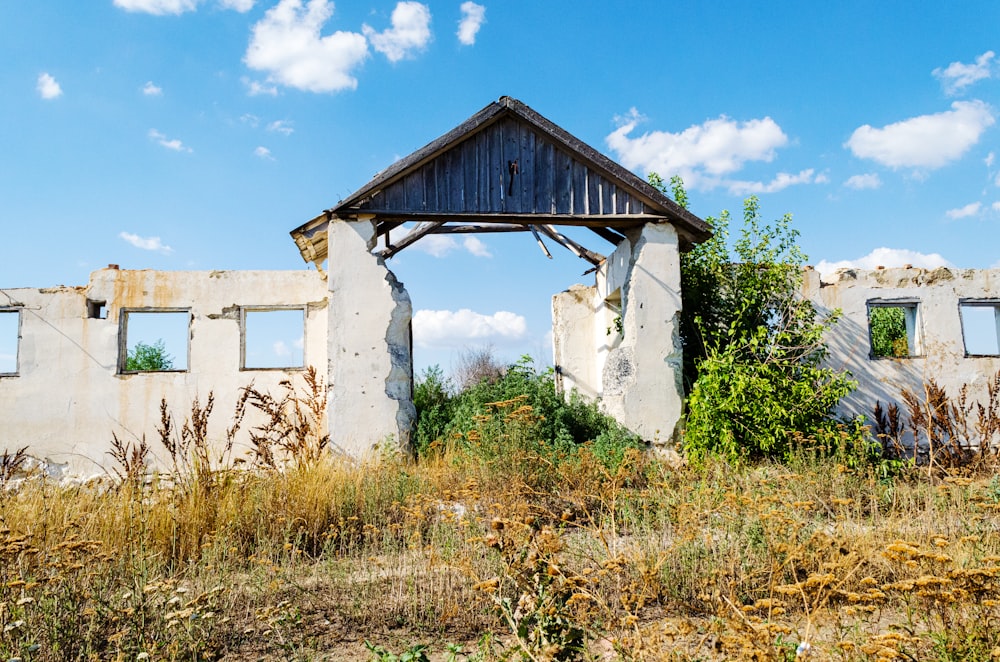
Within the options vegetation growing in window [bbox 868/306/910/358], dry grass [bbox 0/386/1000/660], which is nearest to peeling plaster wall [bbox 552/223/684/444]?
dry grass [bbox 0/386/1000/660]

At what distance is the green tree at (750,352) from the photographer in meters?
9.12

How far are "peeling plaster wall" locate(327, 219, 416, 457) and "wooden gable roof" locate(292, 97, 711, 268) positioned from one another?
1.93ft

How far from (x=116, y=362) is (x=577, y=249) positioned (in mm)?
8220

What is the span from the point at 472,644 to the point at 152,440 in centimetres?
898

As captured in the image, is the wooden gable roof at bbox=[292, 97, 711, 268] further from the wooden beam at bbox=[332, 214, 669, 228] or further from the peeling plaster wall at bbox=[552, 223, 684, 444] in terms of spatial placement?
the peeling plaster wall at bbox=[552, 223, 684, 444]

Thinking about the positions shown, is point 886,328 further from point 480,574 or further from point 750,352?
point 480,574

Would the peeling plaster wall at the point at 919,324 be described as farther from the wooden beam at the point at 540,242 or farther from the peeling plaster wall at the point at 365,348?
the peeling plaster wall at the point at 365,348

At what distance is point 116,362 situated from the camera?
442 inches

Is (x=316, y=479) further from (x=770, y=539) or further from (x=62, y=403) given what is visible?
(x=62, y=403)

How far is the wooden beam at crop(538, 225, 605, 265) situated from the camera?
39.0ft

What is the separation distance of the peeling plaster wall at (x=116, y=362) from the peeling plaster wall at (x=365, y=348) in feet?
6.33

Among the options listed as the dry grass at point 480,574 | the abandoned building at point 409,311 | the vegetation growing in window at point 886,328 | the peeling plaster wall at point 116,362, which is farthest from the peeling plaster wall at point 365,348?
the vegetation growing in window at point 886,328

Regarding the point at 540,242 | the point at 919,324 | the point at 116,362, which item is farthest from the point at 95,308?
the point at 919,324

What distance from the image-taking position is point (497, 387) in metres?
10.9
